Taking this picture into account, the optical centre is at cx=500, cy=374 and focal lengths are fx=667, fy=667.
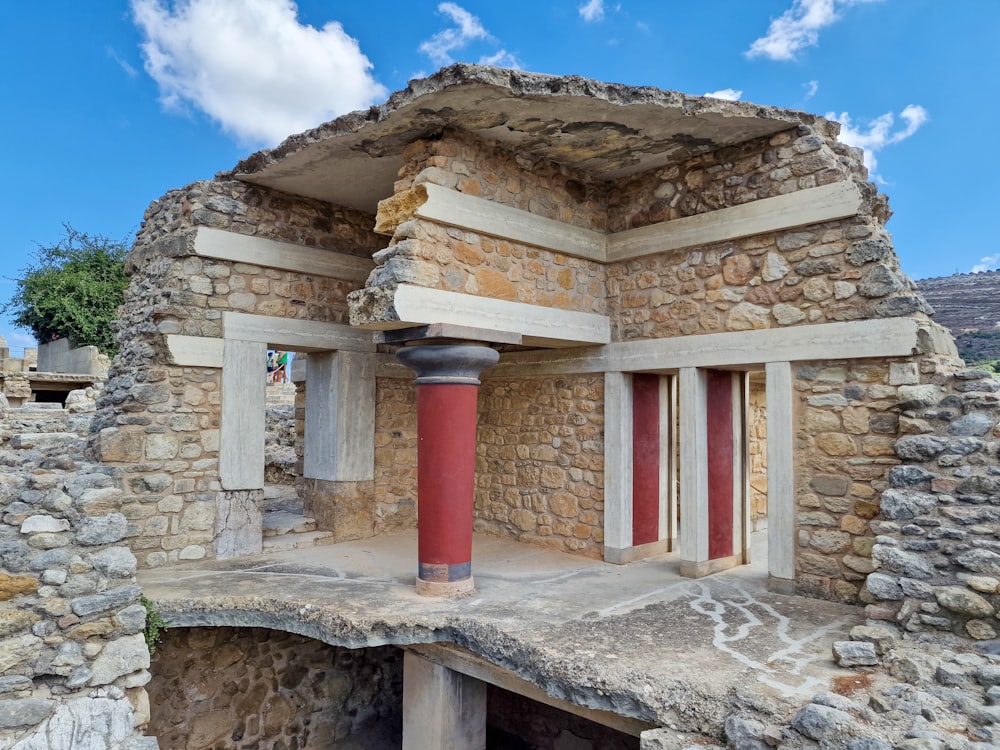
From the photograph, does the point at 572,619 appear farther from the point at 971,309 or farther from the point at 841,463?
the point at 971,309

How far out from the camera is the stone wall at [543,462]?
22.5 feet

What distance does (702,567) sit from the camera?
6125mm

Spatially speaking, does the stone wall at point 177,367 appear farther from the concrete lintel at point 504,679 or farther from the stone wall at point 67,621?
the concrete lintel at point 504,679

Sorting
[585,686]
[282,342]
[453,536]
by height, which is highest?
[282,342]

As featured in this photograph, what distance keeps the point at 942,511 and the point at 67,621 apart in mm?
5481

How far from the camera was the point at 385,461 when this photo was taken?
7.84 meters

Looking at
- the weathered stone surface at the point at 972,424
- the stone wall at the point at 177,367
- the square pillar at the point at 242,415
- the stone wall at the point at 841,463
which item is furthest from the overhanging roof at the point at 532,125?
the weathered stone surface at the point at 972,424

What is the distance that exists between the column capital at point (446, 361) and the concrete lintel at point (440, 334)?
79mm

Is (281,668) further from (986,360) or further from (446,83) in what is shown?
(986,360)

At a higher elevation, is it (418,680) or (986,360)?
(986,360)

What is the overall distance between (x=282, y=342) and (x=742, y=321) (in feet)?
15.0

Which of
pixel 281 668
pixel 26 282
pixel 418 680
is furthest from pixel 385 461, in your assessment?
pixel 26 282

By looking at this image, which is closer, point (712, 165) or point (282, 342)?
point (712, 165)

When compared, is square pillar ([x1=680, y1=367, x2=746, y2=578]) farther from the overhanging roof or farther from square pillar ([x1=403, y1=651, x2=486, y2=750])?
square pillar ([x1=403, y1=651, x2=486, y2=750])
